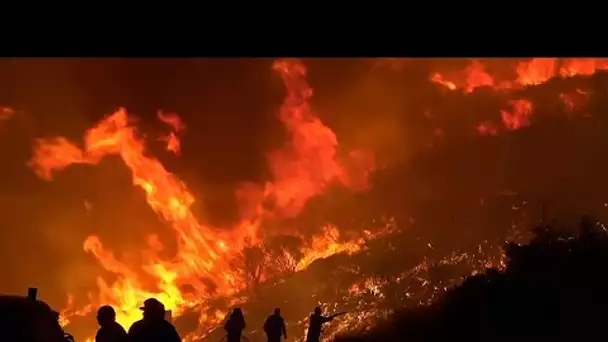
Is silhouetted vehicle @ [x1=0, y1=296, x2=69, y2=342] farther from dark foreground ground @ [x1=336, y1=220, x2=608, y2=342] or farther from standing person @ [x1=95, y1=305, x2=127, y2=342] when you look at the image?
dark foreground ground @ [x1=336, y1=220, x2=608, y2=342]

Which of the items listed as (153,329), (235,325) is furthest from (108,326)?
(235,325)

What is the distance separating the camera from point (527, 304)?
17641mm

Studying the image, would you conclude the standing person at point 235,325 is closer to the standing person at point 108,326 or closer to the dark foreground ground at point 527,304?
the dark foreground ground at point 527,304

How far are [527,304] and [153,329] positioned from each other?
14.2 meters

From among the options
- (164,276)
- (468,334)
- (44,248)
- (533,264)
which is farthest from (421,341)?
(44,248)

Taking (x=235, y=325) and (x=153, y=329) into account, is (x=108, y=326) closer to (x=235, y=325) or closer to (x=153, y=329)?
(x=153, y=329)

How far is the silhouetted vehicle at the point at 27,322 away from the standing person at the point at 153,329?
2.56 m

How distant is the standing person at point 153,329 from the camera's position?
6.09 meters

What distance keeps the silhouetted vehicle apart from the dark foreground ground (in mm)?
9877

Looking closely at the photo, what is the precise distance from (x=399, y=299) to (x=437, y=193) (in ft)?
26.1

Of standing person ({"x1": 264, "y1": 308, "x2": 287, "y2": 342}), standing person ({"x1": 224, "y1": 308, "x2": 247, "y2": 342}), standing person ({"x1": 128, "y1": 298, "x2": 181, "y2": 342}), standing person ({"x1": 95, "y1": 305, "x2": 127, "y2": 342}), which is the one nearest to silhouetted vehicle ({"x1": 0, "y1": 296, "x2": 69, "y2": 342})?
standing person ({"x1": 95, "y1": 305, "x2": 127, "y2": 342})

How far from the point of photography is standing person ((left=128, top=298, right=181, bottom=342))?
6.09 meters
